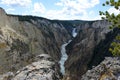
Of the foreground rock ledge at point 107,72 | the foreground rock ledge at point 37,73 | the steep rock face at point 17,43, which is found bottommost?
the steep rock face at point 17,43

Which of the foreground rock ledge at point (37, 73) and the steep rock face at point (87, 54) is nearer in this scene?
the foreground rock ledge at point (37, 73)

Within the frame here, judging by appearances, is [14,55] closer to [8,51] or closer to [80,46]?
[8,51]

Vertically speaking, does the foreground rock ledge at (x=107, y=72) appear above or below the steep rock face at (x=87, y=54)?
above

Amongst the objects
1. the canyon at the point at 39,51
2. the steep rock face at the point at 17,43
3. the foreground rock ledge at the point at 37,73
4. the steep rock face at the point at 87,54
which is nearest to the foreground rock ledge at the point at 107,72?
the foreground rock ledge at the point at 37,73

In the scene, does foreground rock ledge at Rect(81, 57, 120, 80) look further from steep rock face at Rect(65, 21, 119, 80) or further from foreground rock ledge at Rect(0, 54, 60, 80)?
steep rock face at Rect(65, 21, 119, 80)

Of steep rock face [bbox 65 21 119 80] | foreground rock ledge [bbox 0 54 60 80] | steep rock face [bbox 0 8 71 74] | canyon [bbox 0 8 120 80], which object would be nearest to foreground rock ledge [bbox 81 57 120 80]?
foreground rock ledge [bbox 0 54 60 80]

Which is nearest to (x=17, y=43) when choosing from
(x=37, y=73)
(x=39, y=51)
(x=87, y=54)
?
(x=39, y=51)

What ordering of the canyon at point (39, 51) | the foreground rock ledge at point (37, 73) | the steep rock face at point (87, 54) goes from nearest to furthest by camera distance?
the foreground rock ledge at point (37, 73)
the canyon at point (39, 51)
the steep rock face at point (87, 54)

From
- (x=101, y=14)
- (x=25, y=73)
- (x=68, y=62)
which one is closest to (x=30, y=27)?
(x=68, y=62)

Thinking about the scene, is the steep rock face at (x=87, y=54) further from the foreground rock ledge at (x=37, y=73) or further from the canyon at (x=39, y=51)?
the foreground rock ledge at (x=37, y=73)
